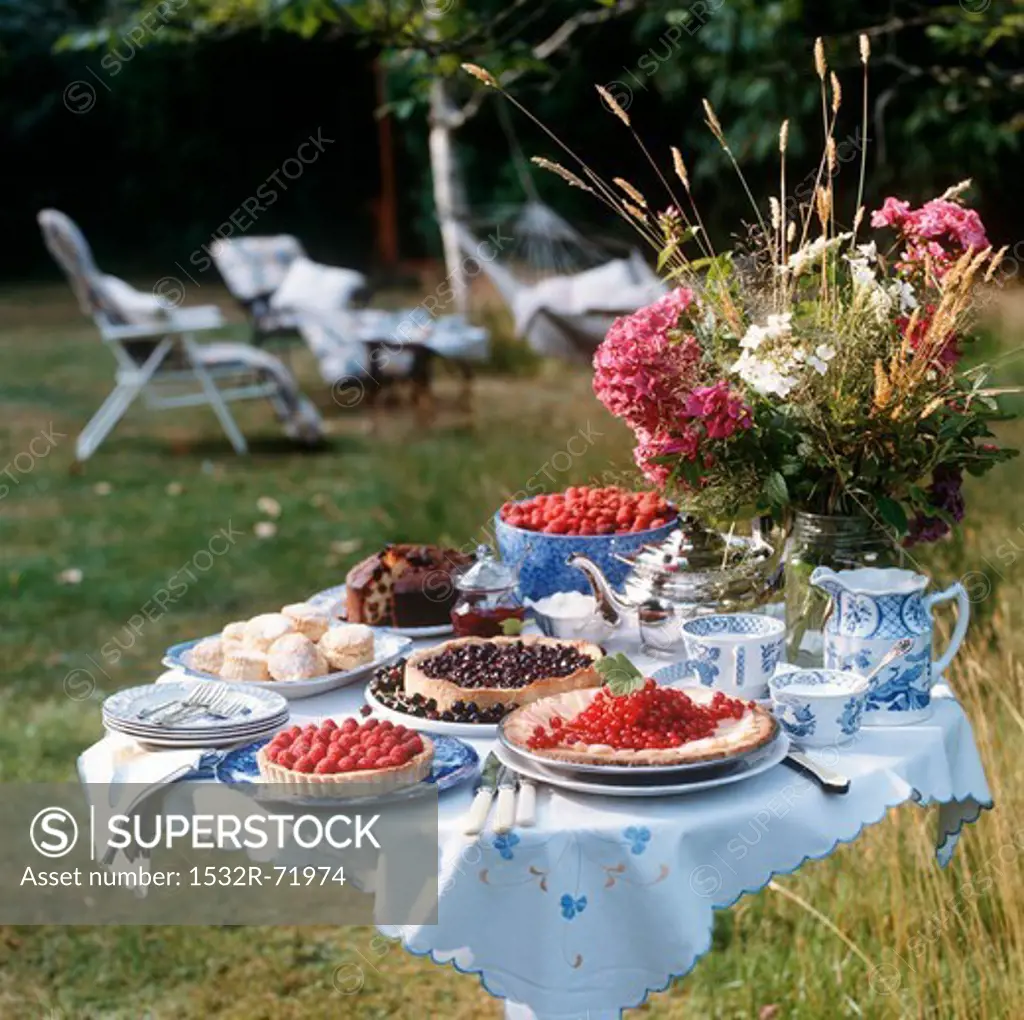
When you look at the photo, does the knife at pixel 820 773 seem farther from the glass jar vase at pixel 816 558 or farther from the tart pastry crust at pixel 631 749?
the glass jar vase at pixel 816 558

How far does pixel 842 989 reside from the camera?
313 centimetres

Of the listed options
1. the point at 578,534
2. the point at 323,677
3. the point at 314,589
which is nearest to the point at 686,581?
the point at 578,534

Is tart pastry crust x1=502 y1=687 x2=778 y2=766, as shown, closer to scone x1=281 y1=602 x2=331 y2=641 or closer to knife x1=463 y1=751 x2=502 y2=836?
knife x1=463 y1=751 x2=502 y2=836

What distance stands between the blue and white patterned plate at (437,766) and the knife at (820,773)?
44 cm

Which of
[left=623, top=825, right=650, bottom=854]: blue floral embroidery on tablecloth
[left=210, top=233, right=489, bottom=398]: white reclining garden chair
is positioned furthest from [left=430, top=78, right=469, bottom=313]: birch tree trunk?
[left=623, top=825, right=650, bottom=854]: blue floral embroidery on tablecloth

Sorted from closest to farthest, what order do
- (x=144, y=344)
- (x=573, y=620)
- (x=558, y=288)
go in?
(x=573, y=620), (x=144, y=344), (x=558, y=288)

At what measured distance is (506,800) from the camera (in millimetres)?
1992

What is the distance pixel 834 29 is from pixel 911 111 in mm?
2657

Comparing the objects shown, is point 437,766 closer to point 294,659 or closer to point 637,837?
point 637,837

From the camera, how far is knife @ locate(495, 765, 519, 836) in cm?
194

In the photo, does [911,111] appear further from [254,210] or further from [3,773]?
[3,773]

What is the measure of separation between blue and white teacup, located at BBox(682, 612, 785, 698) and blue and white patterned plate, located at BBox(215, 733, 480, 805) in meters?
0.40

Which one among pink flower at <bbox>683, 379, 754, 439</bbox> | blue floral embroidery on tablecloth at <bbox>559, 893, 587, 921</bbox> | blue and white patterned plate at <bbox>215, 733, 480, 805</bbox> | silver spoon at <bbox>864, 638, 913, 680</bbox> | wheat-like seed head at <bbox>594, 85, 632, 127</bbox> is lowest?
blue floral embroidery on tablecloth at <bbox>559, 893, 587, 921</bbox>

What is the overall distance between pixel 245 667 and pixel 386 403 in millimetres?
7621
